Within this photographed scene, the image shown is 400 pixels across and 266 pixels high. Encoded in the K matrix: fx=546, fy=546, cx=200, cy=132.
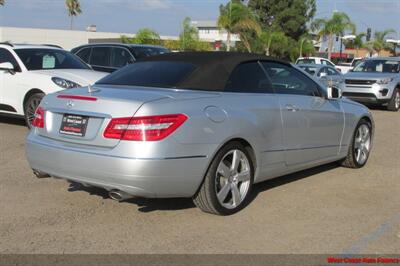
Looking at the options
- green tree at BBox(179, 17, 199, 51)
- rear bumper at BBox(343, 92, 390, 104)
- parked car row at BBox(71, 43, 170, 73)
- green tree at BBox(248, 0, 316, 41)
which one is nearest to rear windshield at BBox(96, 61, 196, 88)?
parked car row at BBox(71, 43, 170, 73)

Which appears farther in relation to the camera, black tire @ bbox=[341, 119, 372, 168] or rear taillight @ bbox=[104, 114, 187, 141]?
black tire @ bbox=[341, 119, 372, 168]

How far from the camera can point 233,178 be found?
5242 mm

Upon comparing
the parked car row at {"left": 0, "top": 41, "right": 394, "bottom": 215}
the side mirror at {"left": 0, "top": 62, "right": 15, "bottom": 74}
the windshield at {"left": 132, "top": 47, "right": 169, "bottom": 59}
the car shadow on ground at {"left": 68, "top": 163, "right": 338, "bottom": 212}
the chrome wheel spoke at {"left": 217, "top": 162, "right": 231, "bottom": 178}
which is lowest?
the car shadow on ground at {"left": 68, "top": 163, "right": 338, "bottom": 212}

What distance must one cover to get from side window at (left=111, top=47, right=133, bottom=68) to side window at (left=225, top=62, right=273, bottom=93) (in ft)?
26.0

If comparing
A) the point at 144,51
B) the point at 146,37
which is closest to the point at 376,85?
the point at 144,51

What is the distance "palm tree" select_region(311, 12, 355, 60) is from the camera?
186 ft

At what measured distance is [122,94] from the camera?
491 cm

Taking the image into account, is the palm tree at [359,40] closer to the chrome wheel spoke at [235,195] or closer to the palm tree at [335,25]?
the palm tree at [335,25]

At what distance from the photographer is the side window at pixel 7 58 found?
33.8ft

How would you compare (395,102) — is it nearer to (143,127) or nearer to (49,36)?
Result: (143,127)

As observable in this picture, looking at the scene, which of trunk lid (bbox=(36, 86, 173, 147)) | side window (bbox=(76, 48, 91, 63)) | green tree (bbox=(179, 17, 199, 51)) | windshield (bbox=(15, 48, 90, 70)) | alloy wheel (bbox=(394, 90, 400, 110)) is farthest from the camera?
green tree (bbox=(179, 17, 199, 51))

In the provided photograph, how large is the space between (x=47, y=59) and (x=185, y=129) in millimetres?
6807

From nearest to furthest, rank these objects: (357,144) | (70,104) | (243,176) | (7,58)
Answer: (70,104) → (243,176) → (357,144) → (7,58)

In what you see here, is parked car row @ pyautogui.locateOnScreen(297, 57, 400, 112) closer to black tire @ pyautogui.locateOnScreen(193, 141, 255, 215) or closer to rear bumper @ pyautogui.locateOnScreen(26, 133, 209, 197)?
black tire @ pyautogui.locateOnScreen(193, 141, 255, 215)
